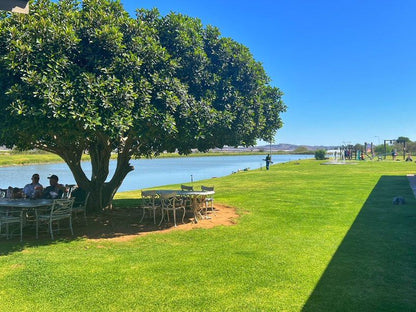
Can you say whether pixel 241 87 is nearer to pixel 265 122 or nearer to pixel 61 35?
pixel 265 122

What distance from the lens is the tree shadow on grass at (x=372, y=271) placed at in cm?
410

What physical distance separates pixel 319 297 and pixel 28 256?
17.4 ft

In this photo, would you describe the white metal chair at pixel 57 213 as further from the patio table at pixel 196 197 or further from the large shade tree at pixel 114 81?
the patio table at pixel 196 197

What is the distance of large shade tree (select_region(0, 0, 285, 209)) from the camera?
6270 mm

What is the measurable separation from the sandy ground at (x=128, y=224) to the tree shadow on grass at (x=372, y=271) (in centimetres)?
342

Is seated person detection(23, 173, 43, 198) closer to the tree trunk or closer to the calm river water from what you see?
the tree trunk

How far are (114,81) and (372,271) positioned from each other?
598cm

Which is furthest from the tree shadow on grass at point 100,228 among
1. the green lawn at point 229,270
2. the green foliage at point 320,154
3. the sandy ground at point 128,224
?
the green foliage at point 320,154

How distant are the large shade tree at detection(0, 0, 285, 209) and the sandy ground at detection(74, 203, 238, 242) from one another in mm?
824

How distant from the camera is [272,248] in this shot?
6.39 m

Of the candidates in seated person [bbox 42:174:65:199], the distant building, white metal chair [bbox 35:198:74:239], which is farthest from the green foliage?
the distant building

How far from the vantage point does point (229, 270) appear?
17.1 feet

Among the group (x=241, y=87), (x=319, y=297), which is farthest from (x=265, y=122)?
(x=319, y=297)

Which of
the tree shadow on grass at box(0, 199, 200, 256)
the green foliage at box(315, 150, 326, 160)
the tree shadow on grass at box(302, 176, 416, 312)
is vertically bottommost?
the tree shadow on grass at box(0, 199, 200, 256)
